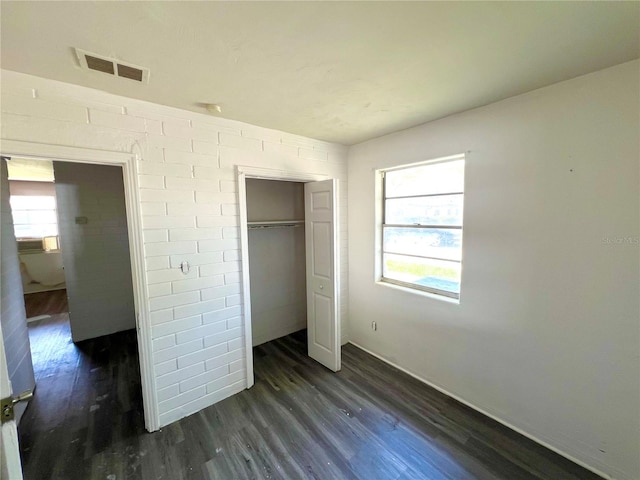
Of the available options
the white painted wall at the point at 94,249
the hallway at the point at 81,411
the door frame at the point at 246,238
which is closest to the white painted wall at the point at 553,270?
the door frame at the point at 246,238

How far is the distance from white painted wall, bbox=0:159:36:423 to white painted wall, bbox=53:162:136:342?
986mm

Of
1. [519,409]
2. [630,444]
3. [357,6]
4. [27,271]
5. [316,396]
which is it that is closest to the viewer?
[357,6]

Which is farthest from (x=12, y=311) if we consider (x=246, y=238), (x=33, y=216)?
(x=33, y=216)

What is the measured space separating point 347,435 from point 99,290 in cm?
394

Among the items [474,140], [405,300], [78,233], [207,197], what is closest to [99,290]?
[78,233]

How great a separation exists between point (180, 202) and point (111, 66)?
937 mm

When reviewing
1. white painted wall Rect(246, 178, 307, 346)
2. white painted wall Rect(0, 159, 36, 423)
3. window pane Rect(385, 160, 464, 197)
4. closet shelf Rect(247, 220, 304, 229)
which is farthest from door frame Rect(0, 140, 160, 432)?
window pane Rect(385, 160, 464, 197)

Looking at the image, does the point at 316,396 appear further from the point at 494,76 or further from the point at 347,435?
the point at 494,76

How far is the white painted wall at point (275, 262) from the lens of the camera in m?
3.42

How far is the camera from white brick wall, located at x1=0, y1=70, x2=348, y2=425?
1.63 metres

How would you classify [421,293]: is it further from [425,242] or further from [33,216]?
[33,216]

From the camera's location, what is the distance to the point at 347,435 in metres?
2.03

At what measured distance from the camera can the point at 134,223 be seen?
6.20 feet

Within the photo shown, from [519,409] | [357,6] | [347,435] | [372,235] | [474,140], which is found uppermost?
[357,6]
